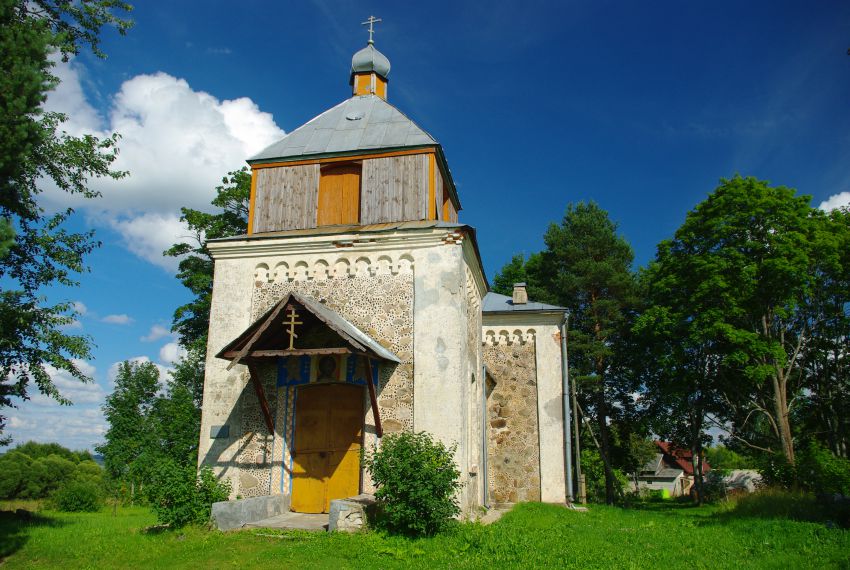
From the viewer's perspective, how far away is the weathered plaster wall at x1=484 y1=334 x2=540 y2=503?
644 inches

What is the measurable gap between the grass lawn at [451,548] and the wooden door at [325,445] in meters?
2.12

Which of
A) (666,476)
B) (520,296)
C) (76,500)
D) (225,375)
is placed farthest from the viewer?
(666,476)

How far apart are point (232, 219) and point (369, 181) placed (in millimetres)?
13837

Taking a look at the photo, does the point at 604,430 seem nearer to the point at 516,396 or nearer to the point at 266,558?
the point at 516,396

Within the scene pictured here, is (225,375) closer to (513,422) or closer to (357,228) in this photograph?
(357,228)

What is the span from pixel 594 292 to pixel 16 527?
84.6 ft

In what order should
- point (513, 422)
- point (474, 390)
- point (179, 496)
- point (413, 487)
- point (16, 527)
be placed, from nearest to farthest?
point (413, 487)
point (179, 496)
point (16, 527)
point (474, 390)
point (513, 422)

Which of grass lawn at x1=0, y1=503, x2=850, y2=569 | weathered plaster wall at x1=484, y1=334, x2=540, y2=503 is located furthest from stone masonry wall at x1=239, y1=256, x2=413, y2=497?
weathered plaster wall at x1=484, y1=334, x2=540, y2=503

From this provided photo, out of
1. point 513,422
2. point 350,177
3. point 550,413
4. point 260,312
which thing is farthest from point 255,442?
point 550,413

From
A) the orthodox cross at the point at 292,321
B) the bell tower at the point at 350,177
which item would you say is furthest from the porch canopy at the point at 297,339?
the bell tower at the point at 350,177

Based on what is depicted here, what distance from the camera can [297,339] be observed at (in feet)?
37.8

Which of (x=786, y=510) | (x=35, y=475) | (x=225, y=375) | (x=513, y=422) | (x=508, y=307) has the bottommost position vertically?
(x=35, y=475)

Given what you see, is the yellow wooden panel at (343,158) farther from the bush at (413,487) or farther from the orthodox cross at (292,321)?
the bush at (413,487)

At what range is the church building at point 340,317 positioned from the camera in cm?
1095
